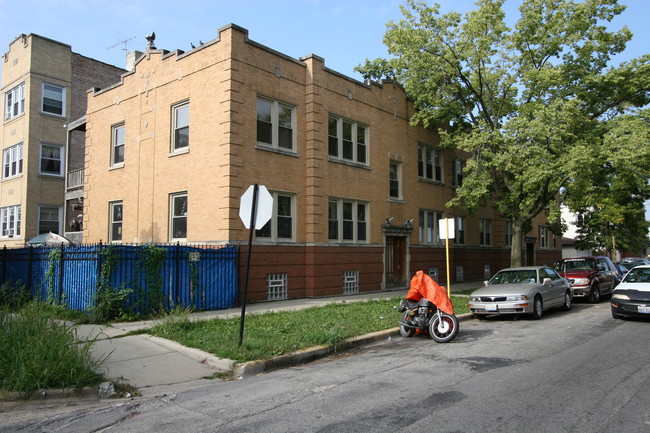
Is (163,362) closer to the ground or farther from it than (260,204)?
closer to the ground

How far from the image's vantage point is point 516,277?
14.1m

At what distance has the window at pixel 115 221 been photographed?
1919 centimetres

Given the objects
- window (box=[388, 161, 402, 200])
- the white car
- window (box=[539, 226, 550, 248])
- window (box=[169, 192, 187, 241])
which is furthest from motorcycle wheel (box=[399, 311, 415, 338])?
window (box=[539, 226, 550, 248])

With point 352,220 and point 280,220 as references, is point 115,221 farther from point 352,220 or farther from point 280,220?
point 352,220

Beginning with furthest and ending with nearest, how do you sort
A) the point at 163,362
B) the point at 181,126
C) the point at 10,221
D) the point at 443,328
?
the point at 10,221, the point at 181,126, the point at 443,328, the point at 163,362

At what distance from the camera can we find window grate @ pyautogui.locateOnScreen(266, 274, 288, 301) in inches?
620

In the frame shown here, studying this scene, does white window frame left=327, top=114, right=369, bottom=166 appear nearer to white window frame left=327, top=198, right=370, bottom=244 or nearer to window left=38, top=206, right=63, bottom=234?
white window frame left=327, top=198, right=370, bottom=244

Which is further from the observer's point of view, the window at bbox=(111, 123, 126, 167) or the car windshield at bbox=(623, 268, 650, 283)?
the window at bbox=(111, 123, 126, 167)

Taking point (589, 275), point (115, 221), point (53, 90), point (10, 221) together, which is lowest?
point (589, 275)

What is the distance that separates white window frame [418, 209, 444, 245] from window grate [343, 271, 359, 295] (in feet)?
17.3

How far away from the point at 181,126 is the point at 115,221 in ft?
18.0

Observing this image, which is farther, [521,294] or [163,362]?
[521,294]

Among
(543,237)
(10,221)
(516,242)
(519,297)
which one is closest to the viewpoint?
(519,297)

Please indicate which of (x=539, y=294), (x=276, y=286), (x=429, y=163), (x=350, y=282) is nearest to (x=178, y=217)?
(x=276, y=286)
